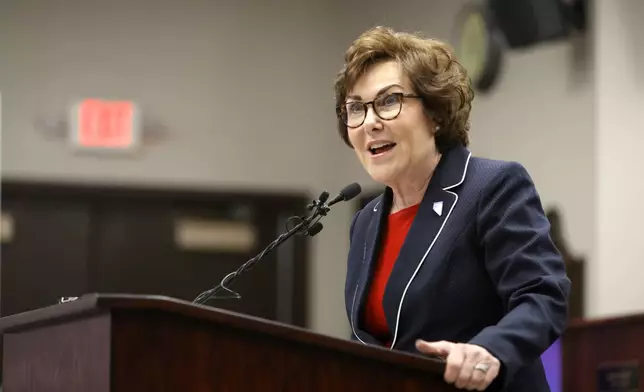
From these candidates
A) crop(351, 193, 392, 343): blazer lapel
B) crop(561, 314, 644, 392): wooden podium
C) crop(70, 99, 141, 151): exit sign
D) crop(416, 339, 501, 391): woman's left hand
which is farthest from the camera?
crop(70, 99, 141, 151): exit sign

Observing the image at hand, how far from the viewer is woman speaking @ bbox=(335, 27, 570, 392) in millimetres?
1478

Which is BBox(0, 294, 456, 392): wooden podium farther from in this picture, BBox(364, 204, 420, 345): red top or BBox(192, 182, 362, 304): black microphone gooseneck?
BBox(192, 182, 362, 304): black microphone gooseneck

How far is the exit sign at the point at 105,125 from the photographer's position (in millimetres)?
6000

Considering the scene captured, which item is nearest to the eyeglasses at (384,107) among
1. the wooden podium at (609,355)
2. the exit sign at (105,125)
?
the wooden podium at (609,355)

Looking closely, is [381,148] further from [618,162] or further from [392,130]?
[618,162]

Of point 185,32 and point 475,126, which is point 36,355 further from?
point 185,32

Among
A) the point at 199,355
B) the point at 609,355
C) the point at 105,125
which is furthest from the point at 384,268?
the point at 105,125

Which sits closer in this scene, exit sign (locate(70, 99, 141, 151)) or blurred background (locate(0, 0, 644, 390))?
blurred background (locate(0, 0, 644, 390))

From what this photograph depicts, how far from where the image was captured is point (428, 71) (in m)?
1.77

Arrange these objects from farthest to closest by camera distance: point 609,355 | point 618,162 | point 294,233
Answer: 1. point 618,162
2. point 609,355
3. point 294,233

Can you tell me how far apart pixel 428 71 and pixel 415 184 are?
0.20 meters

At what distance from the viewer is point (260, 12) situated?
6473mm

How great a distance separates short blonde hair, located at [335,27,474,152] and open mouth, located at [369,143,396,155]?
9 centimetres

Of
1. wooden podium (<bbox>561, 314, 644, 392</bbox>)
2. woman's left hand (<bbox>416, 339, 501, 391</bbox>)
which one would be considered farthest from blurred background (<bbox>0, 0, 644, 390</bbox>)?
woman's left hand (<bbox>416, 339, 501, 391</bbox>)
